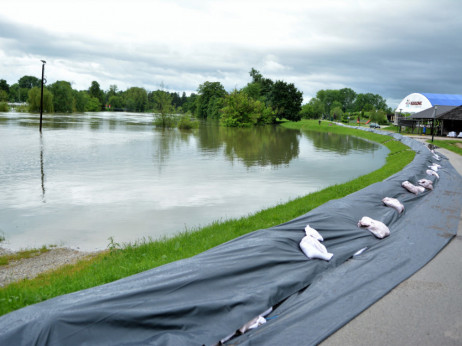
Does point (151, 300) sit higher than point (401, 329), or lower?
higher

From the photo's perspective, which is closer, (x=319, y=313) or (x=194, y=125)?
(x=319, y=313)

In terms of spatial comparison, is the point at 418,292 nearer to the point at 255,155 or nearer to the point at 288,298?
the point at 288,298

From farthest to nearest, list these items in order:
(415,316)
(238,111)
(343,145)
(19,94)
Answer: (19,94) → (238,111) → (343,145) → (415,316)

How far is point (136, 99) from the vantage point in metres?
186

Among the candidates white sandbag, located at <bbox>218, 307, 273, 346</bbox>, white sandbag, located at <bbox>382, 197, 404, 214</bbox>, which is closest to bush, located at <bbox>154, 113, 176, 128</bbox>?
white sandbag, located at <bbox>382, 197, 404, 214</bbox>

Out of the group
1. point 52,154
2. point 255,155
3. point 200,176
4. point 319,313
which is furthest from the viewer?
point 255,155

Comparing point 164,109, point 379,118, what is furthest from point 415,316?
point 379,118

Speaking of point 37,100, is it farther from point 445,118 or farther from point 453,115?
point 453,115

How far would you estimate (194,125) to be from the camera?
197 ft

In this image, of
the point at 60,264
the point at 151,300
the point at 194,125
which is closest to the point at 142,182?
the point at 60,264

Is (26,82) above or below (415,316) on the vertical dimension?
above

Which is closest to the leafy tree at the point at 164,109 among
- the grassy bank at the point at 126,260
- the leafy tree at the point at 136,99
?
the grassy bank at the point at 126,260

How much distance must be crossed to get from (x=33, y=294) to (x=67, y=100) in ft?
392

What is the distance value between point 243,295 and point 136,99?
19093 cm
